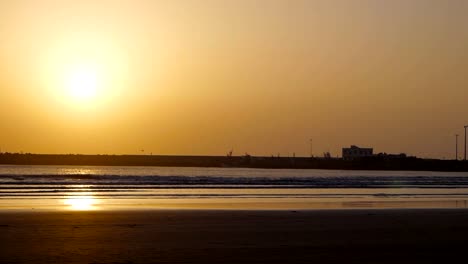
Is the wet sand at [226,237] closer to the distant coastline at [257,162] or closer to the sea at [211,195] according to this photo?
the sea at [211,195]

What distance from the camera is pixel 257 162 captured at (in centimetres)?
18175

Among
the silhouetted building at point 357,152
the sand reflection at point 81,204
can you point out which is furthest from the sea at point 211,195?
the silhouetted building at point 357,152

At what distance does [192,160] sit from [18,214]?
167m

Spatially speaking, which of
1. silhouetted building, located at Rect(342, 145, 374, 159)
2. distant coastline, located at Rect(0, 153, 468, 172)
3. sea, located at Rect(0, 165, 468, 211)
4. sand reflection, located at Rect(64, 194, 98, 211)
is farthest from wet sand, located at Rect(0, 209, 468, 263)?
silhouetted building, located at Rect(342, 145, 374, 159)

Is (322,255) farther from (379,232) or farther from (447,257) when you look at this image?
(379,232)

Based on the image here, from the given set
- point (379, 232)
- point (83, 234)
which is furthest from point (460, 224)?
point (83, 234)

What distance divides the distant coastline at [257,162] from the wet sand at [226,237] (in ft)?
432

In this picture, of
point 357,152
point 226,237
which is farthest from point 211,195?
point 357,152

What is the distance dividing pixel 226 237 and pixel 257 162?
537 ft

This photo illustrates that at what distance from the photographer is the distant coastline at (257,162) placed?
156m

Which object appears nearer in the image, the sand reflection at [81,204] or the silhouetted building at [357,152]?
the sand reflection at [81,204]

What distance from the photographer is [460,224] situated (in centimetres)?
2309

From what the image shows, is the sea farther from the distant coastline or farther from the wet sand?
the distant coastline

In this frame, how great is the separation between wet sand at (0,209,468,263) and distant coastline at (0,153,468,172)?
432 feet
